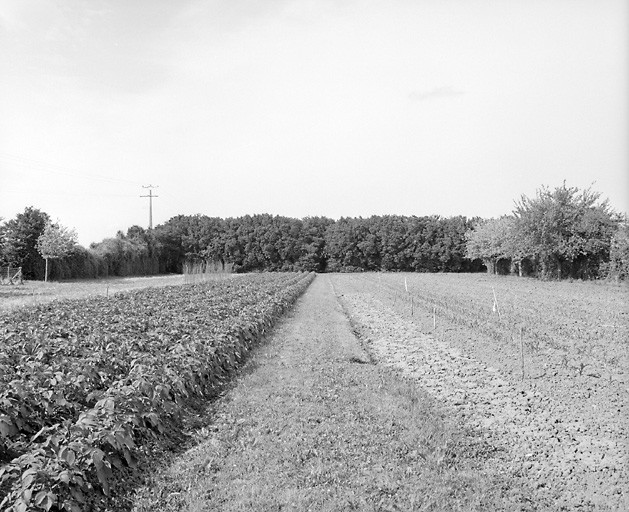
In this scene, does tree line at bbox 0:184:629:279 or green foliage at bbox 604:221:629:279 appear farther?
tree line at bbox 0:184:629:279

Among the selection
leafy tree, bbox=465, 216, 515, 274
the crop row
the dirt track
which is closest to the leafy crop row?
the dirt track

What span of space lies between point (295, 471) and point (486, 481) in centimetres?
197

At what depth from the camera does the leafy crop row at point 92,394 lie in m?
4.04

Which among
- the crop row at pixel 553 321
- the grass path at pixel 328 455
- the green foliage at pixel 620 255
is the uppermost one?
the green foliage at pixel 620 255

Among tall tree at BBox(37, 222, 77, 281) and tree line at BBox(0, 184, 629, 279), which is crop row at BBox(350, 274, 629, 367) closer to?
tree line at BBox(0, 184, 629, 279)

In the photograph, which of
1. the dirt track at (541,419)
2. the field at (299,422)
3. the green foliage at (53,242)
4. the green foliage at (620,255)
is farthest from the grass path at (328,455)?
the green foliage at (53,242)

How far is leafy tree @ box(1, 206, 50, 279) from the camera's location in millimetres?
40469

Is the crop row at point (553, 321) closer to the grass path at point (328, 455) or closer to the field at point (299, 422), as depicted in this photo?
the field at point (299, 422)

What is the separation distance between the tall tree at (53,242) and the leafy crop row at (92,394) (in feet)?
97.9

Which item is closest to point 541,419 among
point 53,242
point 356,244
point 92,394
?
point 92,394

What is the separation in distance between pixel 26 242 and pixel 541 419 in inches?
1713

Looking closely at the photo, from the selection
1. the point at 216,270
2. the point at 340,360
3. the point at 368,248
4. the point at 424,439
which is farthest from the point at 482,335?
the point at 368,248

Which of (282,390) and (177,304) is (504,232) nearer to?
(177,304)

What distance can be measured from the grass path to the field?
0.02 metres
